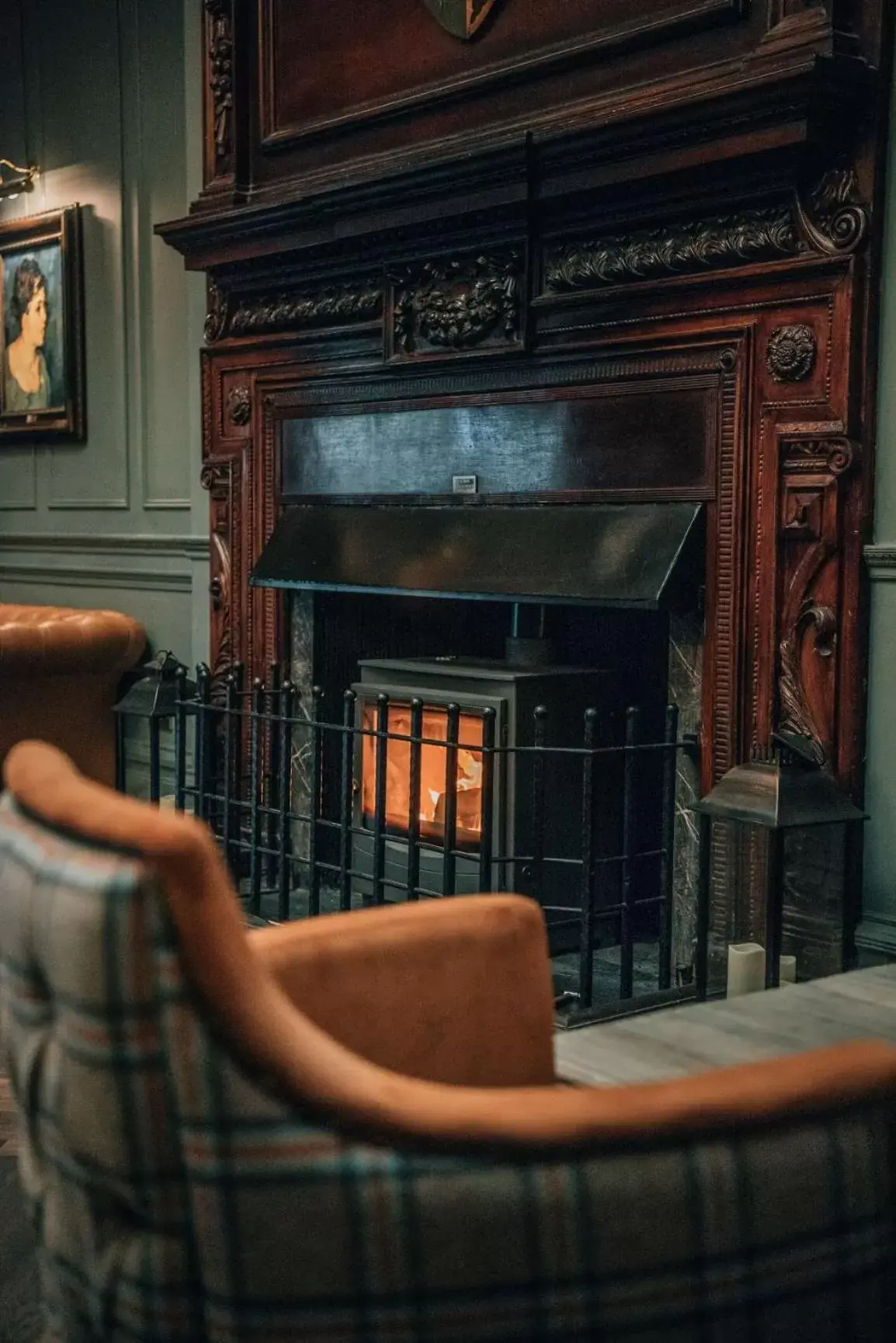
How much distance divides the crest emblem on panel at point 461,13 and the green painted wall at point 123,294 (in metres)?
1.07

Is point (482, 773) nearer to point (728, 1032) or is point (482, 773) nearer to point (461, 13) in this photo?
point (728, 1032)

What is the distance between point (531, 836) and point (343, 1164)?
7.48 ft

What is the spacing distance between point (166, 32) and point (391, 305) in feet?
5.44

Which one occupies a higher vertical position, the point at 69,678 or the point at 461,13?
the point at 461,13

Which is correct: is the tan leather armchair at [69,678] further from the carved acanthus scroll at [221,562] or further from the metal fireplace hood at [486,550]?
the metal fireplace hood at [486,550]

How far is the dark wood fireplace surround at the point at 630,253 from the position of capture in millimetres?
2715

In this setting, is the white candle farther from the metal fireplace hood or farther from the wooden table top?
the metal fireplace hood

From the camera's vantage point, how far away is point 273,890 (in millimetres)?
3904

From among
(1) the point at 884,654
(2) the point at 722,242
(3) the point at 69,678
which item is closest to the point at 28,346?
(3) the point at 69,678

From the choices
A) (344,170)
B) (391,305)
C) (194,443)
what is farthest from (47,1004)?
(194,443)

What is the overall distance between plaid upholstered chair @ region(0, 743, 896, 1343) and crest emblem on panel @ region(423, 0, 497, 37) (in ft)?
9.33

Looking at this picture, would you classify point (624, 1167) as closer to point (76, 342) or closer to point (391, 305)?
point (391, 305)

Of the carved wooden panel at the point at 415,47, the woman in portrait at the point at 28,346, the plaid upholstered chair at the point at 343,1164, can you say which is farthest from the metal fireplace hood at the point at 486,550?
the plaid upholstered chair at the point at 343,1164

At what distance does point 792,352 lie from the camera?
2.79m
